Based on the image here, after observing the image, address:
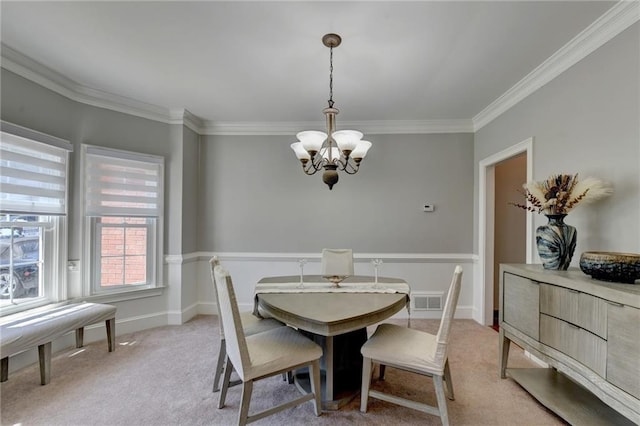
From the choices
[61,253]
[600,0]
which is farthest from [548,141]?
[61,253]

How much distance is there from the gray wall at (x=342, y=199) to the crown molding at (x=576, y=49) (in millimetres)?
994

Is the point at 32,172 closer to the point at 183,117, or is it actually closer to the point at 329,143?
the point at 183,117

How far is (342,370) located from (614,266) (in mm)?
1853

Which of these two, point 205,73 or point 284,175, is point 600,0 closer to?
point 205,73

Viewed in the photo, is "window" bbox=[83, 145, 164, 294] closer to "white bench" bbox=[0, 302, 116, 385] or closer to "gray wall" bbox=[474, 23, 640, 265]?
"white bench" bbox=[0, 302, 116, 385]

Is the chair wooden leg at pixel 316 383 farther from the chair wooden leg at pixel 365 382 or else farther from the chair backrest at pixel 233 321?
the chair backrest at pixel 233 321

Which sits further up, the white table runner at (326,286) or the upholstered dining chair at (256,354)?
the white table runner at (326,286)

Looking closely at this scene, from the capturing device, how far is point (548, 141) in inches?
101

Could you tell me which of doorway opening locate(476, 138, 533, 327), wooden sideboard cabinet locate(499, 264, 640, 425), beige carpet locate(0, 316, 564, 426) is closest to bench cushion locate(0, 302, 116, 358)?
beige carpet locate(0, 316, 564, 426)

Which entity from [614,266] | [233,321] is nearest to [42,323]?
[233,321]

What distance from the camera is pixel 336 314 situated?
186 cm

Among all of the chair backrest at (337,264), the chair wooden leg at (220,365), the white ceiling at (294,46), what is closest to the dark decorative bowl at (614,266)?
the white ceiling at (294,46)

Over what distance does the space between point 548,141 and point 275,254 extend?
3205 mm

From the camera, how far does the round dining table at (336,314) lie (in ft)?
6.05
